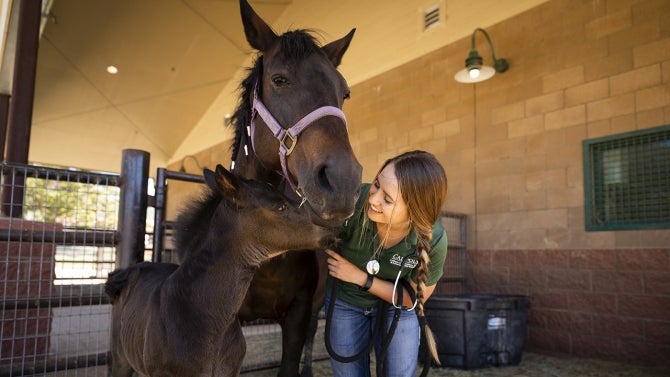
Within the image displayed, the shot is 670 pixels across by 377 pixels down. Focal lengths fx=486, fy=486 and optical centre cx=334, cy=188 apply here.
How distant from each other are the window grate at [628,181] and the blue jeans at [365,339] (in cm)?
352

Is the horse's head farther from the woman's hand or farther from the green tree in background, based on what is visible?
the green tree in background

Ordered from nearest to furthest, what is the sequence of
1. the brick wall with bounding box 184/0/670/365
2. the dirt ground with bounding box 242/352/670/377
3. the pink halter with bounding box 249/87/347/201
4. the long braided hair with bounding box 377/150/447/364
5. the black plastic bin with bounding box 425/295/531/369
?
1. the pink halter with bounding box 249/87/347/201
2. the long braided hair with bounding box 377/150/447/364
3. the dirt ground with bounding box 242/352/670/377
4. the black plastic bin with bounding box 425/295/531/369
5. the brick wall with bounding box 184/0/670/365

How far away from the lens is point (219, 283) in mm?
1932

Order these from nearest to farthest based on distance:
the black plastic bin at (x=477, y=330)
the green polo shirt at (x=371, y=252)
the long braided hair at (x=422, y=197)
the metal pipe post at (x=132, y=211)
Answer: the long braided hair at (x=422, y=197) < the green polo shirt at (x=371, y=252) < the metal pipe post at (x=132, y=211) < the black plastic bin at (x=477, y=330)

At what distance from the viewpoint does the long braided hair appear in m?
2.08

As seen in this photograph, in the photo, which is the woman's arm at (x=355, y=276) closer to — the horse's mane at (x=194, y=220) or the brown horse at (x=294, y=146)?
the brown horse at (x=294, y=146)

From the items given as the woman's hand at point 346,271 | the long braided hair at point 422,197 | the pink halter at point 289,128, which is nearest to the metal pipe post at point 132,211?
the pink halter at point 289,128

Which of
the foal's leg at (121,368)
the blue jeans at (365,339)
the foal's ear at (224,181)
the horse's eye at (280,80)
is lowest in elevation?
the foal's leg at (121,368)

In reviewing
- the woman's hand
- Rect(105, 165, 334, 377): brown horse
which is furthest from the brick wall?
Rect(105, 165, 334, 377): brown horse

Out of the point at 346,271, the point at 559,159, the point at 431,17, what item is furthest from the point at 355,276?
the point at 431,17

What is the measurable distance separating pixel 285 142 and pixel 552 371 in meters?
3.74

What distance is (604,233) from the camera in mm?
4930

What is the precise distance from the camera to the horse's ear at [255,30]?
2.31 metres

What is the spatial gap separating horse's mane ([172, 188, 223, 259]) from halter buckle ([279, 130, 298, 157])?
1.40ft
